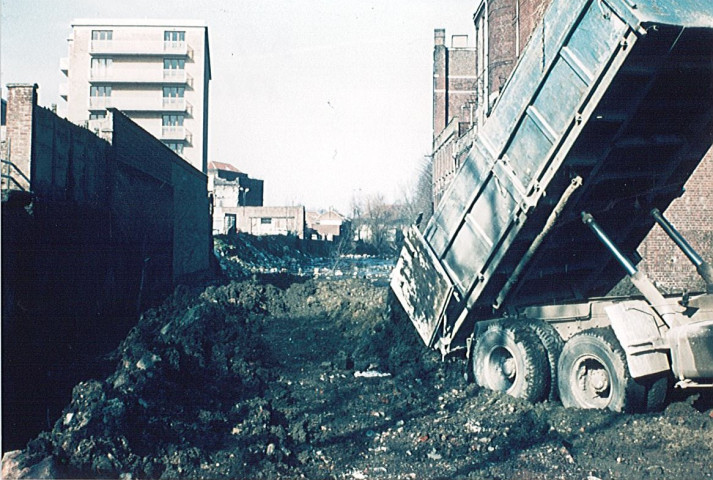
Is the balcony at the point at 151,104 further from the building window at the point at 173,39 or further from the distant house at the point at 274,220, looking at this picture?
the distant house at the point at 274,220

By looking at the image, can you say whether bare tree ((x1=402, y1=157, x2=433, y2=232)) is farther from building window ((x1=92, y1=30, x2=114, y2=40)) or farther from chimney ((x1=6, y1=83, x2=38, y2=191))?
chimney ((x1=6, y1=83, x2=38, y2=191))

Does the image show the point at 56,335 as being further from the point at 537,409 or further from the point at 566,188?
the point at 566,188

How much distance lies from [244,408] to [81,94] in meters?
47.4

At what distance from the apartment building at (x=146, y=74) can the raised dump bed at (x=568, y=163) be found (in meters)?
43.1

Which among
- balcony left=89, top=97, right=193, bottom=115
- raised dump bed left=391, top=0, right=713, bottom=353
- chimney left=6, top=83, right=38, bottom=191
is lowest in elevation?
raised dump bed left=391, top=0, right=713, bottom=353

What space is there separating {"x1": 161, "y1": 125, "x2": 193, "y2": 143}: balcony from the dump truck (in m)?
43.1

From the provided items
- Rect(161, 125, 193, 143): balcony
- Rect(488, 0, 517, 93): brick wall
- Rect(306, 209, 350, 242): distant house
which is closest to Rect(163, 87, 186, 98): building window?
Rect(161, 125, 193, 143): balcony

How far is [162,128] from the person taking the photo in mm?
46688

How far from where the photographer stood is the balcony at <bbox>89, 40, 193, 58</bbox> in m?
45.2

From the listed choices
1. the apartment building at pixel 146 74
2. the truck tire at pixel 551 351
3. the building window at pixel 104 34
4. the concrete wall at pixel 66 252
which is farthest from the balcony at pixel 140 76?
the truck tire at pixel 551 351

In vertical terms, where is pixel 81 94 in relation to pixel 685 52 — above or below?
above

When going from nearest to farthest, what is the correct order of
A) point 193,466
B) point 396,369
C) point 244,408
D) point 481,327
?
point 193,466
point 244,408
point 481,327
point 396,369

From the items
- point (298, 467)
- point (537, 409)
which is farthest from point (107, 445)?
point (537, 409)

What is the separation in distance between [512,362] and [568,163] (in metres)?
2.43
